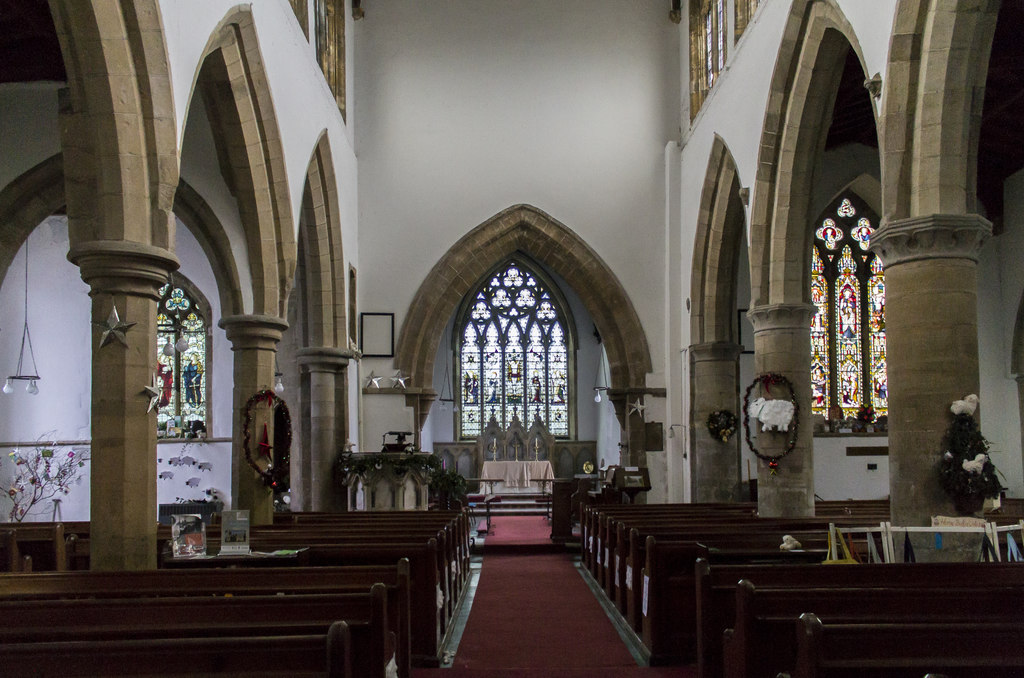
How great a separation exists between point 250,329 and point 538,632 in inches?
189

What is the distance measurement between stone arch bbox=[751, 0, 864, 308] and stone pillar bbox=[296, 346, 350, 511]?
6.33 meters

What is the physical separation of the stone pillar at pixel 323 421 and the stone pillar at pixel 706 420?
5.47 m

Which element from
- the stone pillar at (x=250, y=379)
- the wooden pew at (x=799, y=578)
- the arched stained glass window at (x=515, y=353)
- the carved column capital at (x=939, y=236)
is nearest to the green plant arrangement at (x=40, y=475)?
the stone pillar at (x=250, y=379)

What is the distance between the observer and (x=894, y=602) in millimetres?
4242

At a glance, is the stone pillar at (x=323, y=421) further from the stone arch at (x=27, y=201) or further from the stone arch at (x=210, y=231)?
the stone arch at (x=27, y=201)

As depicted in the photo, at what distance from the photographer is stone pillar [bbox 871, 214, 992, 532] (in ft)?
22.7

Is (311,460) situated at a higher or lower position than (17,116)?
lower

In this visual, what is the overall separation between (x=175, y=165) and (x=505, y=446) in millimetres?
15621

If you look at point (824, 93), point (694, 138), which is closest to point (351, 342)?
point (694, 138)

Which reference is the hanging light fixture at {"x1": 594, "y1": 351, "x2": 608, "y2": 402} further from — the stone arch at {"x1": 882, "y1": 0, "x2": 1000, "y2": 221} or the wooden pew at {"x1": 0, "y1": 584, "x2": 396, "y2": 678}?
the wooden pew at {"x1": 0, "y1": 584, "x2": 396, "y2": 678}

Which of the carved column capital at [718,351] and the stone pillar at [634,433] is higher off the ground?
the carved column capital at [718,351]

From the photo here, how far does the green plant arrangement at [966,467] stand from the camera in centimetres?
661

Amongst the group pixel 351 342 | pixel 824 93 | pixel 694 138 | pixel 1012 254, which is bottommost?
pixel 351 342

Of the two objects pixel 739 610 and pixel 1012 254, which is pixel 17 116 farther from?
pixel 1012 254
